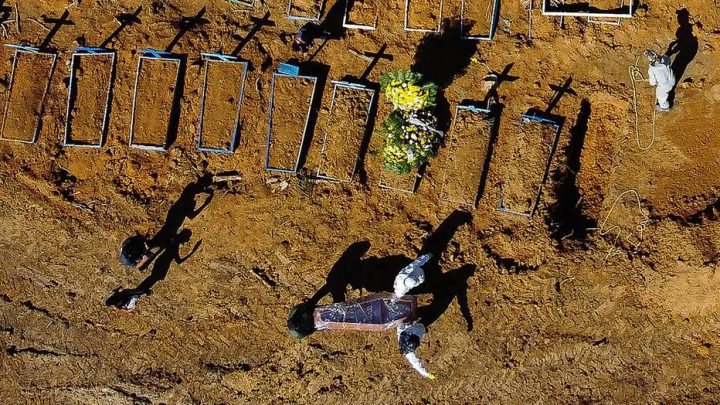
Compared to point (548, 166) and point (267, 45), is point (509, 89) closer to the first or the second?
point (548, 166)

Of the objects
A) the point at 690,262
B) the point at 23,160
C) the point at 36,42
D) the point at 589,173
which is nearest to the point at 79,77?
the point at 36,42

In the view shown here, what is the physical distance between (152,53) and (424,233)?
708 centimetres

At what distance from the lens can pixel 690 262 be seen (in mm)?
11883

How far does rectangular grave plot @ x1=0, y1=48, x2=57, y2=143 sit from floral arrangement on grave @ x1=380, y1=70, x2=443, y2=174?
299 inches

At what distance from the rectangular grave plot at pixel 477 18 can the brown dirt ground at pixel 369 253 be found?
21 cm

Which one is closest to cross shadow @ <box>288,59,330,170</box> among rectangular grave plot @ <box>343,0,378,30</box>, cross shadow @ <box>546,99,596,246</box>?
rectangular grave plot @ <box>343,0,378,30</box>

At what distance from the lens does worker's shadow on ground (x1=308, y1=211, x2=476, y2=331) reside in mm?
12414

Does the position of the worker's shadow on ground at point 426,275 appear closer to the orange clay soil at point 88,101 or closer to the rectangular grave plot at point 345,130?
the rectangular grave plot at point 345,130

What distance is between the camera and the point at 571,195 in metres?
12.5

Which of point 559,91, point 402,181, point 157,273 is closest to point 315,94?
point 402,181

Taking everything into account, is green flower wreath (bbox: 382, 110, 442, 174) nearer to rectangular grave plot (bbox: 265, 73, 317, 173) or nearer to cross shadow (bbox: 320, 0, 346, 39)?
rectangular grave plot (bbox: 265, 73, 317, 173)

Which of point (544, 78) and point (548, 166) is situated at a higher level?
point (544, 78)

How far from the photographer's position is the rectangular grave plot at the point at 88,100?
41.6 feet

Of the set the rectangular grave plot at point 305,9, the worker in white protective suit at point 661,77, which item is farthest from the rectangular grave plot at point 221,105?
the worker in white protective suit at point 661,77
